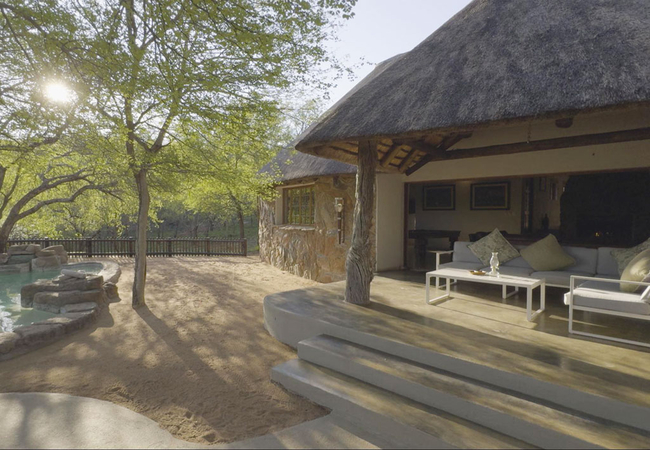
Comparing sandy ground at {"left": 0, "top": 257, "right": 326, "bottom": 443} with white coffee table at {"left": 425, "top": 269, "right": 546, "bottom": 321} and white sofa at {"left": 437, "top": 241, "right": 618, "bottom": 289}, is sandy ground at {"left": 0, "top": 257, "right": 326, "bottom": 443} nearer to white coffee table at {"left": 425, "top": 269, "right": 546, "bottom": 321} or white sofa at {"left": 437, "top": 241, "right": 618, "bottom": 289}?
white coffee table at {"left": 425, "top": 269, "right": 546, "bottom": 321}

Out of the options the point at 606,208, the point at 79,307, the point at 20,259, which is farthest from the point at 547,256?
the point at 20,259

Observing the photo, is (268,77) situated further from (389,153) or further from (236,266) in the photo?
(236,266)

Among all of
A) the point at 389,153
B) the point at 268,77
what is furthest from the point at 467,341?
the point at 268,77

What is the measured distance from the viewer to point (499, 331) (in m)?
3.75

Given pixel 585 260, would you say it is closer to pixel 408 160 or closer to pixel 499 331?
pixel 499 331

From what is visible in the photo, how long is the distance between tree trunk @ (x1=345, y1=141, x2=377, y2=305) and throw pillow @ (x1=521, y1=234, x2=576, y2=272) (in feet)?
8.13

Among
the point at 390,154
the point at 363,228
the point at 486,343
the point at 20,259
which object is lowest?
the point at 20,259

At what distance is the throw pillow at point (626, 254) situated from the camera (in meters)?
4.45

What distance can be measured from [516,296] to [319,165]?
512cm

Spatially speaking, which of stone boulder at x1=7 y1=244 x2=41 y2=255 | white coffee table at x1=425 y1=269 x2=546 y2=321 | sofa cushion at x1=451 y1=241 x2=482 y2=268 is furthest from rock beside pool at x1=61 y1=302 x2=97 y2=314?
stone boulder at x1=7 y1=244 x2=41 y2=255

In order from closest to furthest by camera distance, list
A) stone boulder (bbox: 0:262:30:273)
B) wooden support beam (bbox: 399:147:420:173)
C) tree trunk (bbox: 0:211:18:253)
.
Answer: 1. wooden support beam (bbox: 399:147:420:173)
2. stone boulder (bbox: 0:262:30:273)
3. tree trunk (bbox: 0:211:18:253)

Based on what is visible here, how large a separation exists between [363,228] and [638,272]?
117 inches

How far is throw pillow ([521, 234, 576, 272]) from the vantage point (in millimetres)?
5098

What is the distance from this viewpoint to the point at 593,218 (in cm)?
821
